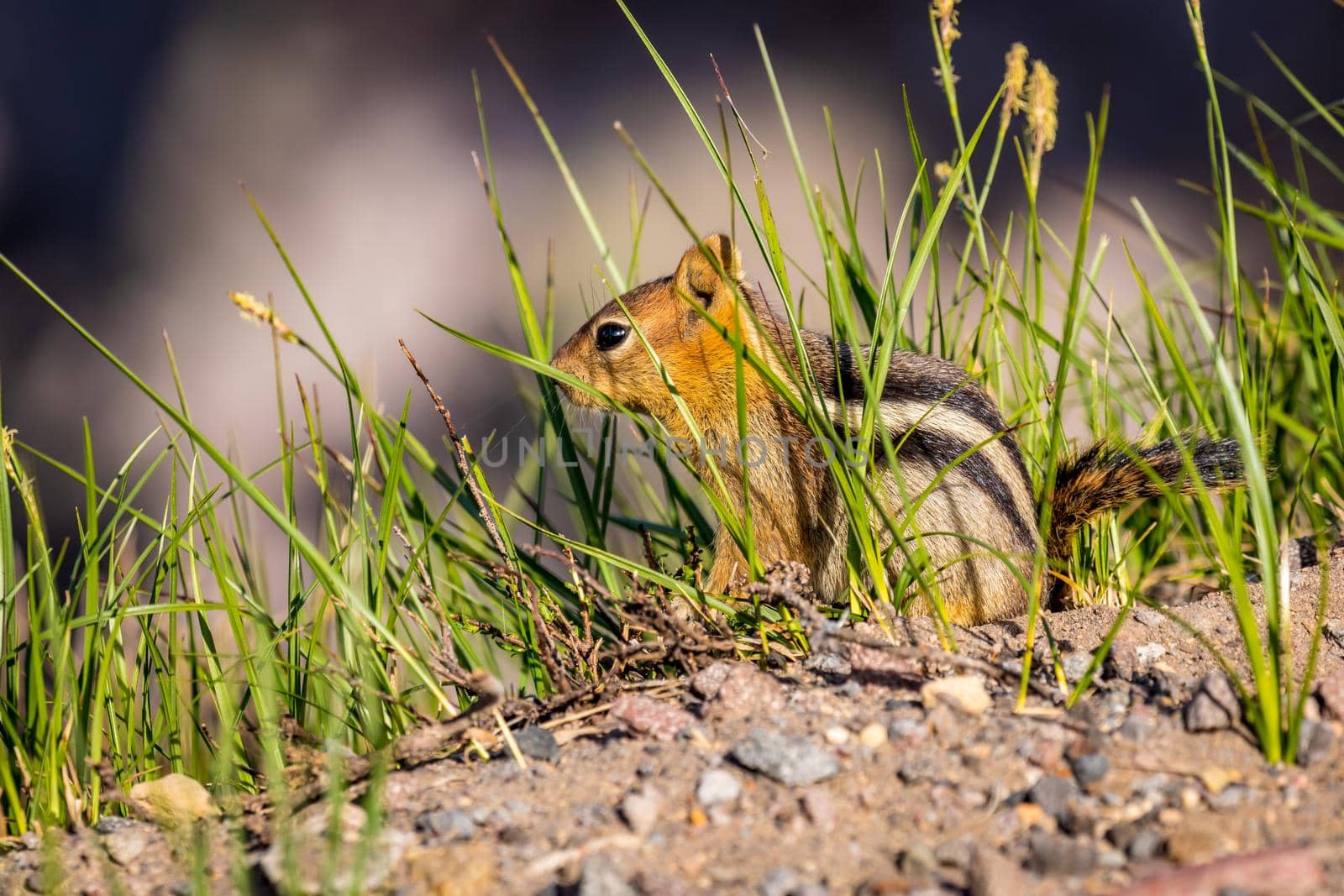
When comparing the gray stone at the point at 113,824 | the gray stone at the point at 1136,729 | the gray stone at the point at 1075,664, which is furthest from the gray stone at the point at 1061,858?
the gray stone at the point at 113,824

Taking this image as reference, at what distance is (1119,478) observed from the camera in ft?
7.52

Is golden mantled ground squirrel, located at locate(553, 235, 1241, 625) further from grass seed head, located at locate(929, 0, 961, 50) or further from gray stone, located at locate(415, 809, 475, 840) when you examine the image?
gray stone, located at locate(415, 809, 475, 840)

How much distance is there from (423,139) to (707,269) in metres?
2.37

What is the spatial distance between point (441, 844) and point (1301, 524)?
7.89 ft

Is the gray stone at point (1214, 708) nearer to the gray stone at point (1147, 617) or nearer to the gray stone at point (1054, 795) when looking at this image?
the gray stone at point (1054, 795)

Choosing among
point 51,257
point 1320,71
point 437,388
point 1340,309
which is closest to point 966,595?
point 1340,309

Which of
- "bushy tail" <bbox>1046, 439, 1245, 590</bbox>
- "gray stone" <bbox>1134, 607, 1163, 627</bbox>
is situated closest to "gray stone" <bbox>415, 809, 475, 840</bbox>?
"gray stone" <bbox>1134, 607, 1163, 627</bbox>

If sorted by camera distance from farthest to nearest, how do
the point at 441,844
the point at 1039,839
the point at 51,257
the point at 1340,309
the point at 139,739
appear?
the point at 51,257
the point at 1340,309
the point at 139,739
the point at 441,844
the point at 1039,839

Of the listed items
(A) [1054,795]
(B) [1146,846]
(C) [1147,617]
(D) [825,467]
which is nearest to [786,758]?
(A) [1054,795]

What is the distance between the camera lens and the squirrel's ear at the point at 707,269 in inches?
117

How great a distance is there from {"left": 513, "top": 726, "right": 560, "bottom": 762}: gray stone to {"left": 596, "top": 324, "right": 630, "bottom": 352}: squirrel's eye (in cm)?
168

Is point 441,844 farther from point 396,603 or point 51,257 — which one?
point 51,257

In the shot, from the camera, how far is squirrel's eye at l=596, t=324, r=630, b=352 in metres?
3.19

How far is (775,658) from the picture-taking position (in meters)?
1.96
